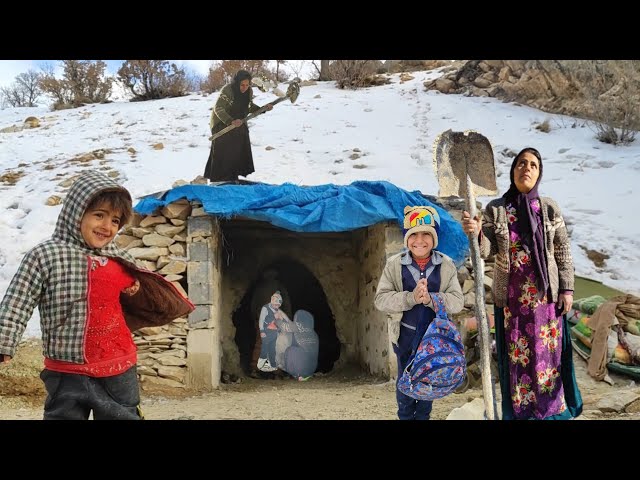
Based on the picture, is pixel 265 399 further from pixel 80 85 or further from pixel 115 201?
pixel 80 85

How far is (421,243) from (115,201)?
4.48 feet

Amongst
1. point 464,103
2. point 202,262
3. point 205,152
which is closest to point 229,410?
point 202,262

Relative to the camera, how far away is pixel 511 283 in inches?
125

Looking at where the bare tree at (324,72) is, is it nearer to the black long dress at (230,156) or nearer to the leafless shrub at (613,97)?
the leafless shrub at (613,97)

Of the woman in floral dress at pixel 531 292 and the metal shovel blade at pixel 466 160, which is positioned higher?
the metal shovel blade at pixel 466 160

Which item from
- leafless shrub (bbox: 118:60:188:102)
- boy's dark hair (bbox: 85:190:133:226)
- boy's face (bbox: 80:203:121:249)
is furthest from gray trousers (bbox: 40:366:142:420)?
leafless shrub (bbox: 118:60:188:102)

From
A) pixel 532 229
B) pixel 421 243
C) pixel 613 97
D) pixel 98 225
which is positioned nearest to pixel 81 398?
pixel 98 225

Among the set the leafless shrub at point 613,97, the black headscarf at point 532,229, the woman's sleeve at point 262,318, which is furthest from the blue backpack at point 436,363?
the leafless shrub at point 613,97

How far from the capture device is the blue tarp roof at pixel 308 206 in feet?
18.6

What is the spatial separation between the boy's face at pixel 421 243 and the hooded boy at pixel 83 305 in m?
1.21

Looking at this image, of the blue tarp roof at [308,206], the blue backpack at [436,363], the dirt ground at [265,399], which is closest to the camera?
the blue backpack at [436,363]

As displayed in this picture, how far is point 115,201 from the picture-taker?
2.52 metres

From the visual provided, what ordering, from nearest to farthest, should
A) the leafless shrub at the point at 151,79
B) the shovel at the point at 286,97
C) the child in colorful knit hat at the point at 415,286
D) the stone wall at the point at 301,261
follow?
the child in colorful knit hat at the point at 415,286 → the shovel at the point at 286,97 → the stone wall at the point at 301,261 → the leafless shrub at the point at 151,79
